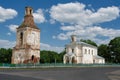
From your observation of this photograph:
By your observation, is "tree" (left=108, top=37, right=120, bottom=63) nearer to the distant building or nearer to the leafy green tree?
the distant building

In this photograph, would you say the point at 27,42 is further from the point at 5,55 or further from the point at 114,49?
the point at 114,49

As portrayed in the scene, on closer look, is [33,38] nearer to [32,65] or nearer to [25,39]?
[25,39]

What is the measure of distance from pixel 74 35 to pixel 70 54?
9.04 metres

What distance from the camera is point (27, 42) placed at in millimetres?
52312

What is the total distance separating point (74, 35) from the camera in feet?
266

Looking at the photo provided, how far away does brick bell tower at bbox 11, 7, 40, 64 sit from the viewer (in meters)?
51.2

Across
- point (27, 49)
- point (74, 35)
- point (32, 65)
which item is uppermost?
point (74, 35)

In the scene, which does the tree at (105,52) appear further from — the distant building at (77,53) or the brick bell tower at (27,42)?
the brick bell tower at (27,42)

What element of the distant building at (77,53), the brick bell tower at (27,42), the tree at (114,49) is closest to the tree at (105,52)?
the tree at (114,49)

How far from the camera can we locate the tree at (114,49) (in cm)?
9732

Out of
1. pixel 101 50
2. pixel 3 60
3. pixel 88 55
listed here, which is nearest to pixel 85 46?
pixel 88 55

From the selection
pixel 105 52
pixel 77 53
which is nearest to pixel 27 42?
pixel 77 53

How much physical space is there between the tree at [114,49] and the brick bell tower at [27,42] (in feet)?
171

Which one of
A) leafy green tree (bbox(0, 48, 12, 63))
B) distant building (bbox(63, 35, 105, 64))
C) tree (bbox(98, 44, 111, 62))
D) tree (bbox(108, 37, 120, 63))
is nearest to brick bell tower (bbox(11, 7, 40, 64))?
distant building (bbox(63, 35, 105, 64))
